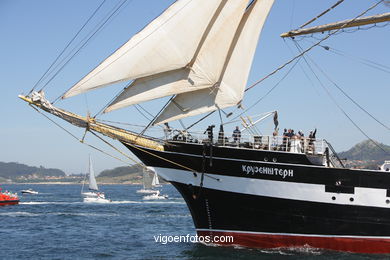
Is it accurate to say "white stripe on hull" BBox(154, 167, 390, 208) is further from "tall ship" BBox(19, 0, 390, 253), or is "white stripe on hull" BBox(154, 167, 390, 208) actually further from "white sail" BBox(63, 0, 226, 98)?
"white sail" BBox(63, 0, 226, 98)

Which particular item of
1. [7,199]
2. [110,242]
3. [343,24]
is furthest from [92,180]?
[343,24]

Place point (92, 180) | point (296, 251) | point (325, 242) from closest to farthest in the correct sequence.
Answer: point (296, 251) → point (325, 242) → point (92, 180)

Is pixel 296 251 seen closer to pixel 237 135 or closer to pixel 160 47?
pixel 237 135

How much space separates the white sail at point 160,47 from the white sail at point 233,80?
5.75 ft

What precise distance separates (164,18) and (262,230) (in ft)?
32.7

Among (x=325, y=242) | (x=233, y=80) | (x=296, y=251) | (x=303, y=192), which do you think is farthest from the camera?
(x=233, y=80)

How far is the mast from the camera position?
85.7 feet

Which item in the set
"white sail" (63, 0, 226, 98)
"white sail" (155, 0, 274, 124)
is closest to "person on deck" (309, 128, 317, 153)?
"white sail" (155, 0, 274, 124)

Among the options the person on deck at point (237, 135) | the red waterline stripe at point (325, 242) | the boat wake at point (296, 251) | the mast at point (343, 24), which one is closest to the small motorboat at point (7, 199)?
the mast at point (343, 24)

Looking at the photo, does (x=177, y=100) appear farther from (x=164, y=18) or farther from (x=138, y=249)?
(x=138, y=249)

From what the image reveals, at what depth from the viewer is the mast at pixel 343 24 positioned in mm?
26125

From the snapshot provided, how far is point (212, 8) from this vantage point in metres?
22.9

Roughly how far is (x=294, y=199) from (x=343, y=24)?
10218 millimetres

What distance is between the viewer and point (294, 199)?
2170 cm
